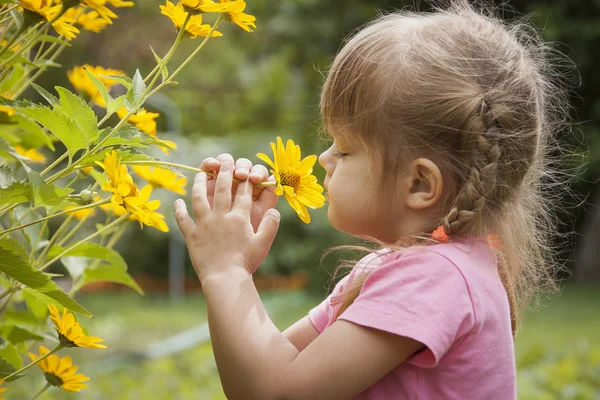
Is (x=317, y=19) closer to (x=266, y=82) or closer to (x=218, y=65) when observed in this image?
(x=266, y=82)

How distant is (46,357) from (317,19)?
7221 mm

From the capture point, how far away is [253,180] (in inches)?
45.9

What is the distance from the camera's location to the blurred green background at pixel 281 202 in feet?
13.0

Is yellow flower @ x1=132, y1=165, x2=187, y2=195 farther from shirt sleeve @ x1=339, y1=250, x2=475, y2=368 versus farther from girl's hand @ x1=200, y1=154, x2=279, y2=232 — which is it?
shirt sleeve @ x1=339, y1=250, x2=475, y2=368

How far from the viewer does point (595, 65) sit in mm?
7746

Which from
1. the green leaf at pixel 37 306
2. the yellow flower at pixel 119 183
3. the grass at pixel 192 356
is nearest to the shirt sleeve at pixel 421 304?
the yellow flower at pixel 119 183

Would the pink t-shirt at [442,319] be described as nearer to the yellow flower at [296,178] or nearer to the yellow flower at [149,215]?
the yellow flower at [296,178]

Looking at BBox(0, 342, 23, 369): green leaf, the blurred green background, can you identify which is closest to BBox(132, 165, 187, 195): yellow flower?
BBox(0, 342, 23, 369): green leaf

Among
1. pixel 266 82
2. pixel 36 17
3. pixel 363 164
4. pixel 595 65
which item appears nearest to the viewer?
pixel 36 17

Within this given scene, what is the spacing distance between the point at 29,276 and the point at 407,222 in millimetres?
555

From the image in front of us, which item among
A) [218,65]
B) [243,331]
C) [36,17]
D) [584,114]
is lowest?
[218,65]

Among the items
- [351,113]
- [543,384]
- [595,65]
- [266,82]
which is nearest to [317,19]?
[266,82]

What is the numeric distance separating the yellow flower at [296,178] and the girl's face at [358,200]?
8 centimetres

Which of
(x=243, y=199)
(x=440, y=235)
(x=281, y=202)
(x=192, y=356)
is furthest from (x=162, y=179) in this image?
(x=281, y=202)
